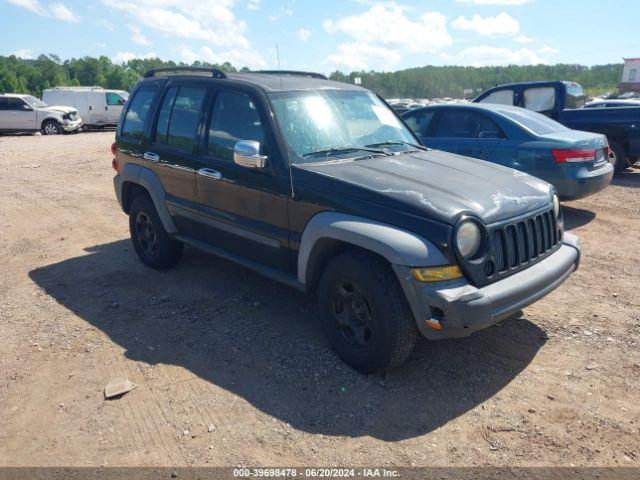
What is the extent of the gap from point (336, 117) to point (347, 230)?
1372 mm

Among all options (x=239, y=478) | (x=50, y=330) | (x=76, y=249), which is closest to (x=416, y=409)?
(x=239, y=478)

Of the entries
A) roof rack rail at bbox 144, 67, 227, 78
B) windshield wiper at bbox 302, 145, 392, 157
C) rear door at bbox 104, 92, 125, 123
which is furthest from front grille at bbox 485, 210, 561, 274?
rear door at bbox 104, 92, 125, 123

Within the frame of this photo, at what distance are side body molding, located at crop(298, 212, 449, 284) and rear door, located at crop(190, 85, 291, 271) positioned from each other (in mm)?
338

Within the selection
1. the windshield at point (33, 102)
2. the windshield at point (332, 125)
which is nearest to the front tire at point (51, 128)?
the windshield at point (33, 102)

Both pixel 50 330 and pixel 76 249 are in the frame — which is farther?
pixel 76 249

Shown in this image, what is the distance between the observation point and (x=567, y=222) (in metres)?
7.38

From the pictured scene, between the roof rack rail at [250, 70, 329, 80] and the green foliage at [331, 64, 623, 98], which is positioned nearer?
the roof rack rail at [250, 70, 329, 80]

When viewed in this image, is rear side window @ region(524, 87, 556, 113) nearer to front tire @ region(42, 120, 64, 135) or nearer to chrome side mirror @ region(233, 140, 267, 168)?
chrome side mirror @ region(233, 140, 267, 168)

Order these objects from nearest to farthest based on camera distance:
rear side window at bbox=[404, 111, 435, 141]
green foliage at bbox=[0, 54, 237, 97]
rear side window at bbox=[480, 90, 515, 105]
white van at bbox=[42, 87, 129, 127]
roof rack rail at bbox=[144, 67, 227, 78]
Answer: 1. roof rack rail at bbox=[144, 67, 227, 78]
2. rear side window at bbox=[404, 111, 435, 141]
3. rear side window at bbox=[480, 90, 515, 105]
4. white van at bbox=[42, 87, 129, 127]
5. green foliage at bbox=[0, 54, 237, 97]

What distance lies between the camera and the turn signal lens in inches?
125

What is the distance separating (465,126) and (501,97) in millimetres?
3756

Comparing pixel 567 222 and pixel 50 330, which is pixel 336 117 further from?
pixel 567 222

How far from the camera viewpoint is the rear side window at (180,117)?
16.0 feet

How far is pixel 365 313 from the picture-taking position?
359cm
